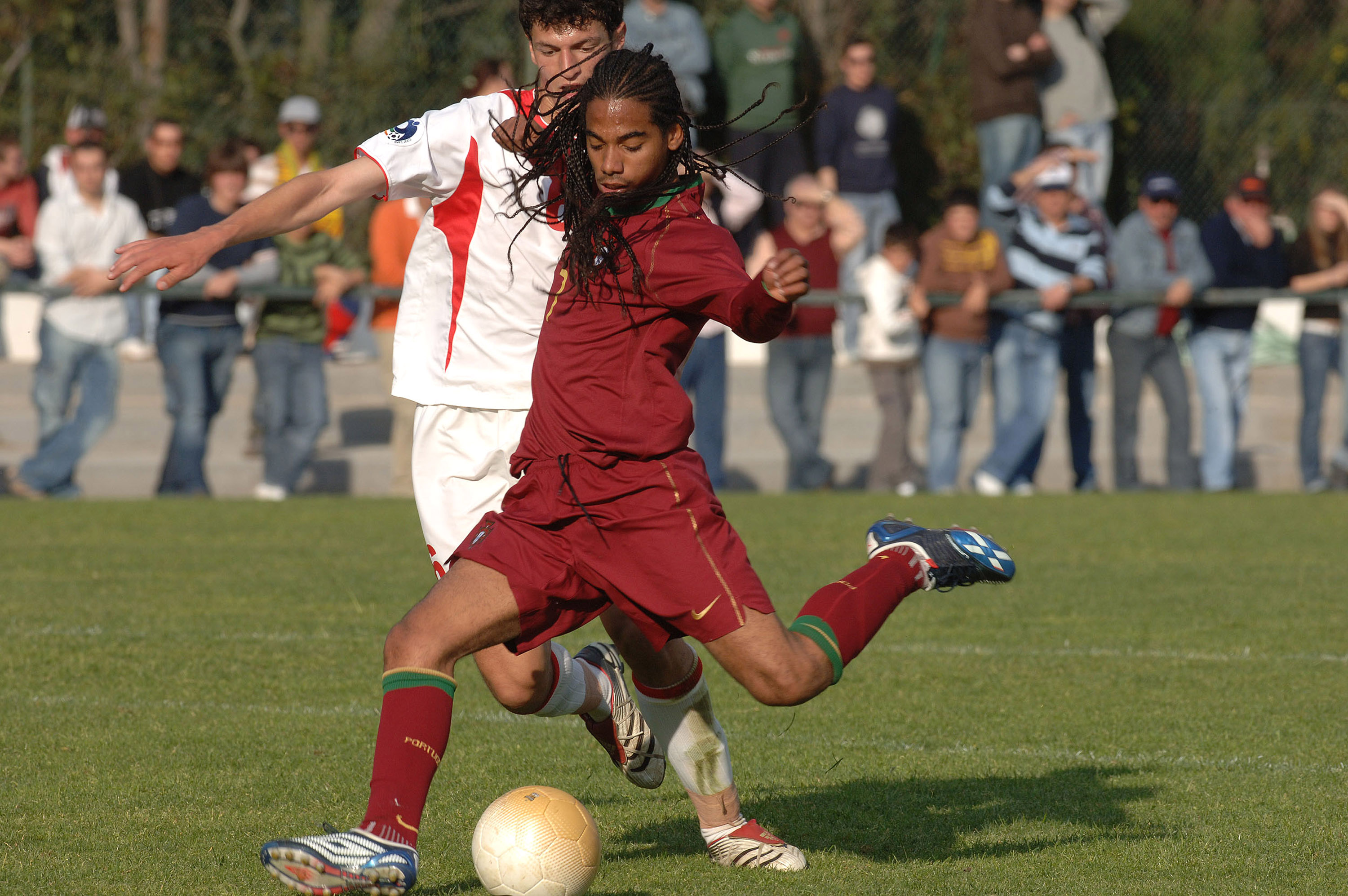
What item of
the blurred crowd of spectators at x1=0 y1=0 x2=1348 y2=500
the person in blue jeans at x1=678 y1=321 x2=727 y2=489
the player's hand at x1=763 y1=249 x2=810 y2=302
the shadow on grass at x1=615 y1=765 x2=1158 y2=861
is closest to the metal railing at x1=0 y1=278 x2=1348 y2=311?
the blurred crowd of spectators at x1=0 y1=0 x2=1348 y2=500

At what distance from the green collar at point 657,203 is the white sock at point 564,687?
1.23 m

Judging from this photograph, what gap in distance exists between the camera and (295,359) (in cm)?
1179

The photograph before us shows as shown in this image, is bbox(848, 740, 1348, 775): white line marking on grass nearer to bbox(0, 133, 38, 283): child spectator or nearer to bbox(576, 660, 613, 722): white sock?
bbox(576, 660, 613, 722): white sock

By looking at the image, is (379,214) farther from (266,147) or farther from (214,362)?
(266,147)

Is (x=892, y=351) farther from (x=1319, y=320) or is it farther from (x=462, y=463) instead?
(x=462, y=463)

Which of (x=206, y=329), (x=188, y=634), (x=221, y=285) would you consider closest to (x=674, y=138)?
(x=188, y=634)

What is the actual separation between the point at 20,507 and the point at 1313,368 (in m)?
9.24

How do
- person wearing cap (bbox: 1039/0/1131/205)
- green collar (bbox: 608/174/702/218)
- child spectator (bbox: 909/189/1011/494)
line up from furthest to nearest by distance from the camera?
1. person wearing cap (bbox: 1039/0/1131/205)
2. child spectator (bbox: 909/189/1011/494)
3. green collar (bbox: 608/174/702/218)

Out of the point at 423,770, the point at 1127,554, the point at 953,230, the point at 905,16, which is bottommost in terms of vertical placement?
the point at 1127,554

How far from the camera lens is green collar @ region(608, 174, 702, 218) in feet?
13.0

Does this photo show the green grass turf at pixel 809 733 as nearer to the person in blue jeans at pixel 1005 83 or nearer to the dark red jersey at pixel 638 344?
the dark red jersey at pixel 638 344

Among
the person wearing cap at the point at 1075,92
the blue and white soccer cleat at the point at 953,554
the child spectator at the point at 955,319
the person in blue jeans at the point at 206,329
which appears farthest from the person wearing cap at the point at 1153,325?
the blue and white soccer cleat at the point at 953,554

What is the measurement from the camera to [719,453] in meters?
12.5

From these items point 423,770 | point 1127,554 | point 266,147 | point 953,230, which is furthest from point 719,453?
point 423,770
